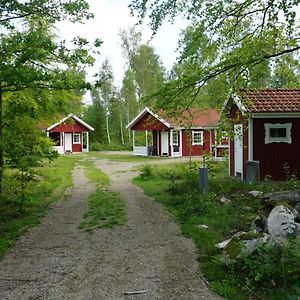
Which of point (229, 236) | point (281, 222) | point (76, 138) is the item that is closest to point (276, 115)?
point (229, 236)

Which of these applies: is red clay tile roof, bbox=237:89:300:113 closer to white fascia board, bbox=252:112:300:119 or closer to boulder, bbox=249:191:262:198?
white fascia board, bbox=252:112:300:119

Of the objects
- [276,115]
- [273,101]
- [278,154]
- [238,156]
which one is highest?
[273,101]

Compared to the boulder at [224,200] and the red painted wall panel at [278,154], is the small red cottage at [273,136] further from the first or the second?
the boulder at [224,200]

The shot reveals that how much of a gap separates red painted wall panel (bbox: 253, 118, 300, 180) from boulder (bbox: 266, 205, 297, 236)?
896 centimetres

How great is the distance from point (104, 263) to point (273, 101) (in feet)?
37.9

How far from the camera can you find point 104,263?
6547 millimetres

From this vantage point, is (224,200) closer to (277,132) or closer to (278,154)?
→ (278,154)

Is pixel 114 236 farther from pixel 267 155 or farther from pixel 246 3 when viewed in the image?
pixel 267 155

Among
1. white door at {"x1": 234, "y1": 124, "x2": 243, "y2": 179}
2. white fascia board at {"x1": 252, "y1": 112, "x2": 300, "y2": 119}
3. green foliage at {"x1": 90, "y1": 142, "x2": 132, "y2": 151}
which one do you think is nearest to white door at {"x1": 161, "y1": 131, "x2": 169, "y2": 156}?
green foliage at {"x1": 90, "y1": 142, "x2": 132, "y2": 151}

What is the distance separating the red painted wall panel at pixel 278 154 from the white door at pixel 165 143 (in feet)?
65.7

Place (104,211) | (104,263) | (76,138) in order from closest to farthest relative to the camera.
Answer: (104,263) < (104,211) < (76,138)

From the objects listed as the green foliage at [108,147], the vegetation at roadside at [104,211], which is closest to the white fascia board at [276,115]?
the vegetation at roadside at [104,211]

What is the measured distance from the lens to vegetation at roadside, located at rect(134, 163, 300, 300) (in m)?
5.25

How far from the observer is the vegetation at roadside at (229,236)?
5.25m
